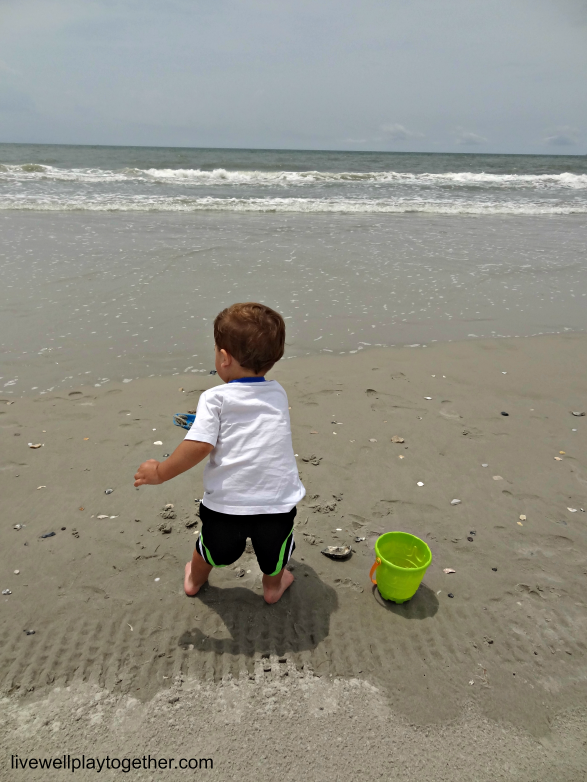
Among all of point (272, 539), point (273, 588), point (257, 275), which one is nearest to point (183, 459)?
point (272, 539)

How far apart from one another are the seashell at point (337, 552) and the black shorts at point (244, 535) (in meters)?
0.54

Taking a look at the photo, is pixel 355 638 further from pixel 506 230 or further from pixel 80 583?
pixel 506 230

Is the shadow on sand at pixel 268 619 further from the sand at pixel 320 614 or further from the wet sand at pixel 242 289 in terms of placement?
the wet sand at pixel 242 289

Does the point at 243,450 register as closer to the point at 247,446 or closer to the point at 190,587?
the point at 247,446

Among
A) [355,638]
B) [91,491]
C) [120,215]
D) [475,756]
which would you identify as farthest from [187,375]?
[120,215]

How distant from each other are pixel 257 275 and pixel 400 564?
18.0ft

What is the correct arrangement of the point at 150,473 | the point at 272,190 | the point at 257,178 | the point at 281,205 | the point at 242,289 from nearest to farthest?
1. the point at 150,473
2. the point at 242,289
3. the point at 281,205
4. the point at 272,190
5. the point at 257,178

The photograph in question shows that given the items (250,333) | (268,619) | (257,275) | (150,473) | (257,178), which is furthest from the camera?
(257,178)

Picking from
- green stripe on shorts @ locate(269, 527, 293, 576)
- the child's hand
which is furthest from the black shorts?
the child's hand

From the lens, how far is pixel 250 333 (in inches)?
76.3

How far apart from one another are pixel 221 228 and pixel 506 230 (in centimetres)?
651

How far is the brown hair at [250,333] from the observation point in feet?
6.35

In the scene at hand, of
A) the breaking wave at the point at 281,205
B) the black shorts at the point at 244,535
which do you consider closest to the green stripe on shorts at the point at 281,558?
the black shorts at the point at 244,535

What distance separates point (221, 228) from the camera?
10742mm
